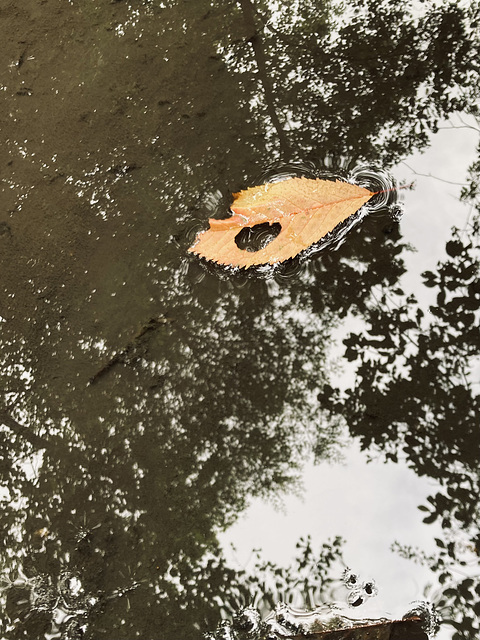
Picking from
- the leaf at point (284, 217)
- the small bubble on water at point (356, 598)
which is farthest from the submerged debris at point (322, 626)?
the leaf at point (284, 217)

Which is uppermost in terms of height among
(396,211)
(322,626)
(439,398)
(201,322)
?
(396,211)

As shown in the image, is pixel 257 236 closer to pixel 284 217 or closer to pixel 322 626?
pixel 284 217

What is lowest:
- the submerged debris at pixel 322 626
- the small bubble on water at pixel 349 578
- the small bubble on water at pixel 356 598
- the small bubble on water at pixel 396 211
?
the submerged debris at pixel 322 626

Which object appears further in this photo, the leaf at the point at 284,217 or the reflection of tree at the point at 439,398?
the leaf at the point at 284,217

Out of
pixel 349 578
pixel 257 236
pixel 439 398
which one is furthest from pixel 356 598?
pixel 257 236

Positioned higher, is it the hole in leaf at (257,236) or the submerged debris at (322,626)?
the hole in leaf at (257,236)

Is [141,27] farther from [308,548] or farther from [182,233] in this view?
[308,548]

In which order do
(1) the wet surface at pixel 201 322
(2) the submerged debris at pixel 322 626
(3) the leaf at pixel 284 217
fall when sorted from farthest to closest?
(3) the leaf at pixel 284 217, (1) the wet surface at pixel 201 322, (2) the submerged debris at pixel 322 626

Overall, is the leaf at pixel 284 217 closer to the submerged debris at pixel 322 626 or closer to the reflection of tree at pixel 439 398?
the reflection of tree at pixel 439 398

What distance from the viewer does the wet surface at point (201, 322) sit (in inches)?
62.0

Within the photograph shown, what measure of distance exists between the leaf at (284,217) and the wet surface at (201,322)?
5cm

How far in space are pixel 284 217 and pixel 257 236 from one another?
98mm

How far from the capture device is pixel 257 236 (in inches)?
73.7

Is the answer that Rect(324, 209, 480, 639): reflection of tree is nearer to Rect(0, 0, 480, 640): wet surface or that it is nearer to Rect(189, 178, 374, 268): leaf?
Rect(0, 0, 480, 640): wet surface
